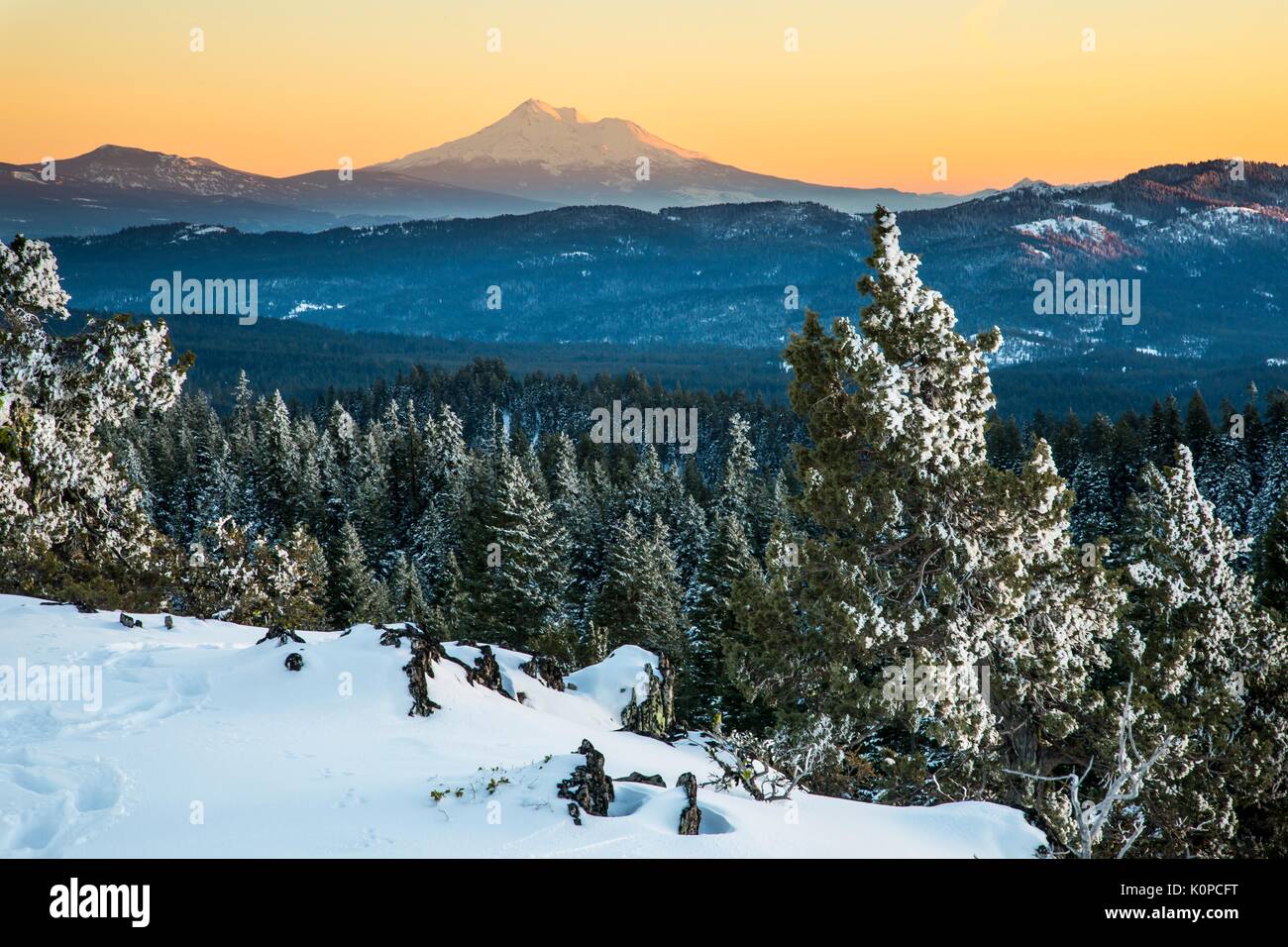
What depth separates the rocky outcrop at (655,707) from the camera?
54.9ft

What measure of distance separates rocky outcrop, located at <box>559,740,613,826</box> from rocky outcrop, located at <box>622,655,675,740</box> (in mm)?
6413

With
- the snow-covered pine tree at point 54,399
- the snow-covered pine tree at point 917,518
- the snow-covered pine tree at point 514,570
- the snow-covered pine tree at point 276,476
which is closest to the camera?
the snow-covered pine tree at point 917,518

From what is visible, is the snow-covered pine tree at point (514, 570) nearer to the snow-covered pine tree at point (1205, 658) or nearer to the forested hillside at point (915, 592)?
the forested hillside at point (915, 592)

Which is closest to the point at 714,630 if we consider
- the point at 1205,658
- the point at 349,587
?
the point at 349,587

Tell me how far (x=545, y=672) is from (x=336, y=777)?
25.2 ft

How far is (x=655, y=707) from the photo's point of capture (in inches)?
695

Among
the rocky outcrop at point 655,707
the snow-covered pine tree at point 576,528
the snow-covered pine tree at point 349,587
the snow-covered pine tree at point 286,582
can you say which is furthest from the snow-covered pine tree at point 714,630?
the snow-covered pine tree at point 349,587

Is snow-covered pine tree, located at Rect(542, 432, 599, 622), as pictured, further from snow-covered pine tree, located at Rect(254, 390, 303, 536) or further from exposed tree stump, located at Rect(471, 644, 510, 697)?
exposed tree stump, located at Rect(471, 644, 510, 697)

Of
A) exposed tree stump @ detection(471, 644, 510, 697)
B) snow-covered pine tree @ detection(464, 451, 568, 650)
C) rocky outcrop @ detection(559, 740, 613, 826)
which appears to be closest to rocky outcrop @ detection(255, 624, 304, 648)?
exposed tree stump @ detection(471, 644, 510, 697)

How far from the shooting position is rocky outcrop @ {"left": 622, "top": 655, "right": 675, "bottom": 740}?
16.7 meters

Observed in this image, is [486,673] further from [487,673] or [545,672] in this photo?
[545,672]

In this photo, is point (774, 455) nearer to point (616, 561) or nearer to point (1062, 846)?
point (616, 561)

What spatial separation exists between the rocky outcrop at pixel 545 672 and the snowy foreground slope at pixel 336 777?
2.75m

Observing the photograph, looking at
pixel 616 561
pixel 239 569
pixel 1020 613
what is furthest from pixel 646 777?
pixel 616 561
